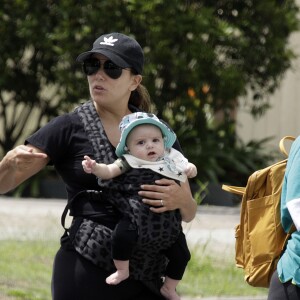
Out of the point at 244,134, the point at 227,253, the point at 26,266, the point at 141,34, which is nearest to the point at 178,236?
the point at 26,266

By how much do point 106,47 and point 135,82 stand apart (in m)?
0.23

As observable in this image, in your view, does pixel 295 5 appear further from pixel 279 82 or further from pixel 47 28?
pixel 47 28

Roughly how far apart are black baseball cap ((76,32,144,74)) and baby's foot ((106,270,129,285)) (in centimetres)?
81

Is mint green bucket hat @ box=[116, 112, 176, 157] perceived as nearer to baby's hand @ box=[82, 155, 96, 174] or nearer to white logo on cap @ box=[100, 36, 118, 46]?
baby's hand @ box=[82, 155, 96, 174]

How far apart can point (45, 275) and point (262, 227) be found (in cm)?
372

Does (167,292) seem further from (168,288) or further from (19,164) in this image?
(19,164)

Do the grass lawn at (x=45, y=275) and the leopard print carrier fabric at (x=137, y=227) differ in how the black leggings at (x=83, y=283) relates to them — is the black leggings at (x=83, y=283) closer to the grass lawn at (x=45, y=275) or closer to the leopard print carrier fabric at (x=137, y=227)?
the leopard print carrier fabric at (x=137, y=227)

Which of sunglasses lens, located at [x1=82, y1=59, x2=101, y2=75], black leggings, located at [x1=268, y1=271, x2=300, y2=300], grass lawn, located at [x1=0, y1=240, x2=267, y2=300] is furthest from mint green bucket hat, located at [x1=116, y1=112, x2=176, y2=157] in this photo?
grass lawn, located at [x1=0, y1=240, x2=267, y2=300]

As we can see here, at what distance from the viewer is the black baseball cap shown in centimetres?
388

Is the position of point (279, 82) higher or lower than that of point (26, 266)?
higher

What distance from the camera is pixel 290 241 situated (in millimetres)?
3654

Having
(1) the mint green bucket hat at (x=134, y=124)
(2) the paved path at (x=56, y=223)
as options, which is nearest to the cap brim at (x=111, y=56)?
(1) the mint green bucket hat at (x=134, y=124)

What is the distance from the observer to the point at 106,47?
12.8 feet

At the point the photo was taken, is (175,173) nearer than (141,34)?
Yes
